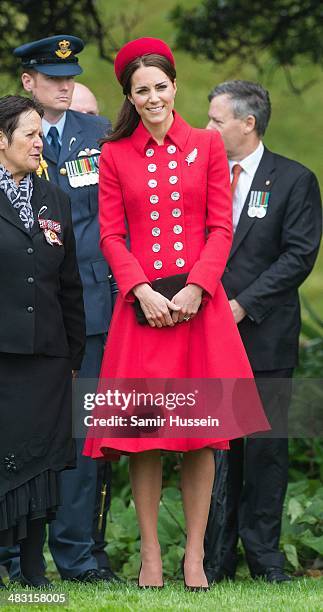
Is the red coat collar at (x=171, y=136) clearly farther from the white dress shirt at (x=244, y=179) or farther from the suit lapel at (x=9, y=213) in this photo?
A: the white dress shirt at (x=244, y=179)

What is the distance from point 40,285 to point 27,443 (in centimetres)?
62

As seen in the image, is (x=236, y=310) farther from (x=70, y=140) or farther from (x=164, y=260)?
(x=70, y=140)

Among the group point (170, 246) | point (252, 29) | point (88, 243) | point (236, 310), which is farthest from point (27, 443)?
point (252, 29)

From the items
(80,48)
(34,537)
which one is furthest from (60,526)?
(80,48)

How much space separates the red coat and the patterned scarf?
0.31m

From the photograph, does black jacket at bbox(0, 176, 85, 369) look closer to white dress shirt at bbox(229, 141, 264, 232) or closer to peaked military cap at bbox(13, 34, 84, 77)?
peaked military cap at bbox(13, 34, 84, 77)

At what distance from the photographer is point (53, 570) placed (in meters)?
7.73

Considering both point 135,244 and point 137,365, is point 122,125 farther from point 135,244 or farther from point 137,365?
point 137,365

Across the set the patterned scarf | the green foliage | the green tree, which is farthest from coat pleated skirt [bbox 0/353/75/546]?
the green tree

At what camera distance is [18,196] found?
17.9ft

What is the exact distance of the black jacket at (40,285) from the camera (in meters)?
5.35

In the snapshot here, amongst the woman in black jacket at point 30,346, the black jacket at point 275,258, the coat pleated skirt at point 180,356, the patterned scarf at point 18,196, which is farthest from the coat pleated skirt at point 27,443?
the black jacket at point 275,258

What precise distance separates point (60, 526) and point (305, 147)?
1305cm

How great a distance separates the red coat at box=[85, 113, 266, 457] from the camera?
17.9 feet
